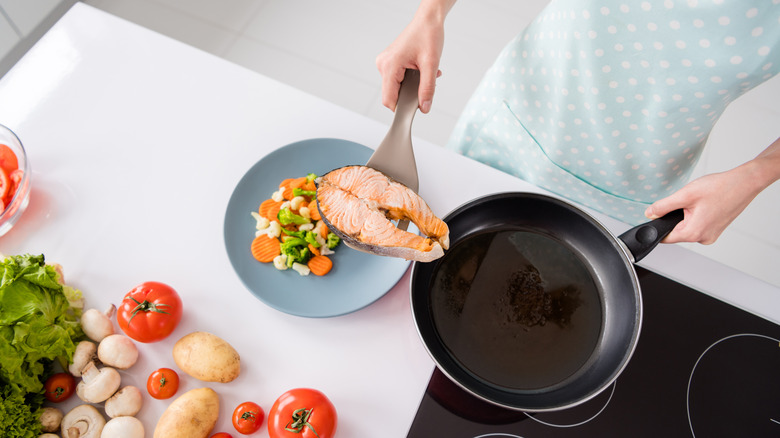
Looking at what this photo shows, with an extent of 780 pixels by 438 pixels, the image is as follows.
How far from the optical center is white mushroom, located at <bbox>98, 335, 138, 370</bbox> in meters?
0.80

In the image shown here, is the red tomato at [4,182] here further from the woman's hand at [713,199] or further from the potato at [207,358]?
Answer: the woman's hand at [713,199]

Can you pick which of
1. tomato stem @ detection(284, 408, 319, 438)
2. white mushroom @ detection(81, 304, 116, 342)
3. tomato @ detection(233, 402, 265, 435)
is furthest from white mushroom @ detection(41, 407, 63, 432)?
tomato stem @ detection(284, 408, 319, 438)

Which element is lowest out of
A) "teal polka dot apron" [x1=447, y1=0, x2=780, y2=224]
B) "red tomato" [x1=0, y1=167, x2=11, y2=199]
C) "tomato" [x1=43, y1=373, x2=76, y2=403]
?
"tomato" [x1=43, y1=373, x2=76, y2=403]

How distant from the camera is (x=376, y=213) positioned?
77 cm

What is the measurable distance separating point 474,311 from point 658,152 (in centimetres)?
51

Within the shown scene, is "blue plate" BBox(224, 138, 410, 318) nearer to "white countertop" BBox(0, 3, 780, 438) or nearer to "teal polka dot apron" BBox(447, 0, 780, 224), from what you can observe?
"white countertop" BBox(0, 3, 780, 438)

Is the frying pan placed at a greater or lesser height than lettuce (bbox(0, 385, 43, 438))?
greater

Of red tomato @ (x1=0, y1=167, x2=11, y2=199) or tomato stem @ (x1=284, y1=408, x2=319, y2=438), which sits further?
red tomato @ (x1=0, y1=167, x2=11, y2=199)

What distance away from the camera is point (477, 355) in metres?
0.79

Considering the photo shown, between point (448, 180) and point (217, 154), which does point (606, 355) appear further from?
point (217, 154)

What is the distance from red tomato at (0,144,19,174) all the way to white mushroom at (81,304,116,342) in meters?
0.33

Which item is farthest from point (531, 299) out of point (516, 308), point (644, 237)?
point (644, 237)

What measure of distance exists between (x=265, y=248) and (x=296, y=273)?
0.08 m

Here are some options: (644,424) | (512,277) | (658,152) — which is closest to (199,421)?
(512,277)
